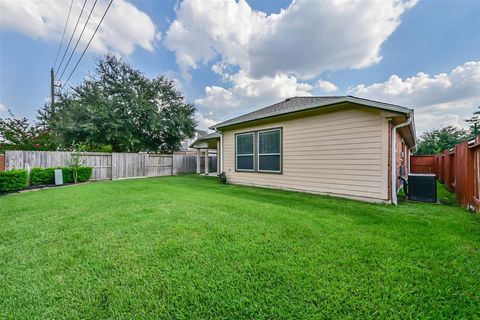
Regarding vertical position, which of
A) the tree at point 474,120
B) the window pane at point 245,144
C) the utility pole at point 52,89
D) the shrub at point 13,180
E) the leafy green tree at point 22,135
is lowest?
the shrub at point 13,180

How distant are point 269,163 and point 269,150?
0.49 m

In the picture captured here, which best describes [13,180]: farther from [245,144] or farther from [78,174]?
[245,144]

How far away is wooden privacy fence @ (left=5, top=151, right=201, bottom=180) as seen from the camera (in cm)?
845

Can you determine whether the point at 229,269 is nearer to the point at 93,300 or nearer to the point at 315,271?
the point at 315,271

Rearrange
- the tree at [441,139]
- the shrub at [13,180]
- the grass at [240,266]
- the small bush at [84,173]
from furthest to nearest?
the tree at [441,139] < the small bush at [84,173] < the shrub at [13,180] < the grass at [240,266]

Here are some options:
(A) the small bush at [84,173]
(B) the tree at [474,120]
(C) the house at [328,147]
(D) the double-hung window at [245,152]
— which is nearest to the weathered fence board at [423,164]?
(C) the house at [328,147]

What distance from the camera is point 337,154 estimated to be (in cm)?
559

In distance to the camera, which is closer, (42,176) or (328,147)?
(328,147)

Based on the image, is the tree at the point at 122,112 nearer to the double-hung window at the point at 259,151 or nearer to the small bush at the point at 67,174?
the small bush at the point at 67,174

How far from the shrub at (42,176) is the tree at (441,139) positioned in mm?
28570

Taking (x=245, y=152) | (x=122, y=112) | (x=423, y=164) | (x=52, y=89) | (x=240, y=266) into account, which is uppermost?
(x=52, y=89)

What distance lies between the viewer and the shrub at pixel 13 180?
6836 millimetres

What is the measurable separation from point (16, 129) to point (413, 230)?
1958 centimetres

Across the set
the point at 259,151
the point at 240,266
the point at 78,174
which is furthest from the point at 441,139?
the point at 78,174
